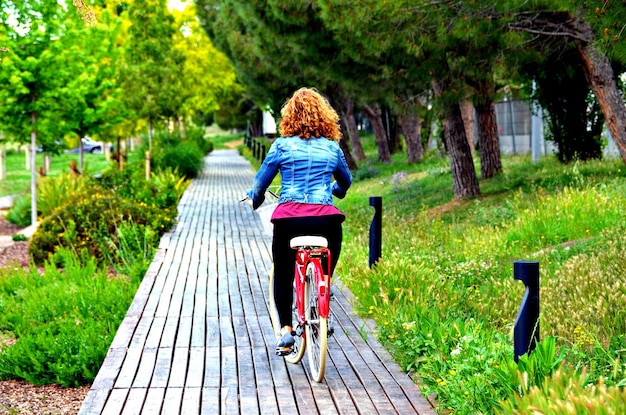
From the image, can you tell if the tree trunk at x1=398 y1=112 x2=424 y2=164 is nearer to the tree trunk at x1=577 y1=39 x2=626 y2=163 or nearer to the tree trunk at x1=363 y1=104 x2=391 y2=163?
the tree trunk at x1=363 y1=104 x2=391 y2=163

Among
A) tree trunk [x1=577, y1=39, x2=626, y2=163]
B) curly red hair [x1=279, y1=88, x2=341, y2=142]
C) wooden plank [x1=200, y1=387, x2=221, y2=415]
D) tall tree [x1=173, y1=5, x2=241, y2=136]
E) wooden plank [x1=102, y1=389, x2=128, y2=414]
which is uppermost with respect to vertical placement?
tall tree [x1=173, y1=5, x2=241, y2=136]

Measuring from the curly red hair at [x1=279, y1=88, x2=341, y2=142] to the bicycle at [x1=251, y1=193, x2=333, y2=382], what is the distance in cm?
70

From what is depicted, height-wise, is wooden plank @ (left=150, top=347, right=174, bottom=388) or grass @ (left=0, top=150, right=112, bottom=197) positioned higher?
grass @ (left=0, top=150, right=112, bottom=197)

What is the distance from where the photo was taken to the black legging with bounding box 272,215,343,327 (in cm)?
630

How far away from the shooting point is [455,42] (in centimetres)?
1288

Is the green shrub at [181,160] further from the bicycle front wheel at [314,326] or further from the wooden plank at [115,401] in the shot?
the wooden plank at [115,401]

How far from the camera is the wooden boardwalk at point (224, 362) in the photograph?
5758mm

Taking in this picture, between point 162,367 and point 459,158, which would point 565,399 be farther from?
point 459,158

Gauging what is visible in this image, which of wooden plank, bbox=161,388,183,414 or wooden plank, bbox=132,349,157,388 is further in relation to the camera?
wooden plank, bbox=132,349,157,388

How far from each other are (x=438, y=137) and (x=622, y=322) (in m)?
24.1

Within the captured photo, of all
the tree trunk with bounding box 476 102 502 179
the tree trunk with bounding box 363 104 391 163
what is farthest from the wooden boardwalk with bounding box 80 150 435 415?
the tree trunk with bounding box 363 104 391 163

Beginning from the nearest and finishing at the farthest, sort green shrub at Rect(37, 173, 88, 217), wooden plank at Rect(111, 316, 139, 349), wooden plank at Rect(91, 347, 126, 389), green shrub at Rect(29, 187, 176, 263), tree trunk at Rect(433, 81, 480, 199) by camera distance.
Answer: wooden plank at Rect(91, 347, 126, 389)
wooden plank at Rect(111, 316, 139, 349)
green shrub at Rect(29, 187, 176, 263)
tree trunk at Rect(433, 81, 480, 199)
green shrub at Rect(37, 173, 88, 217)

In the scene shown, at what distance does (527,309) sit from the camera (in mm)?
5234

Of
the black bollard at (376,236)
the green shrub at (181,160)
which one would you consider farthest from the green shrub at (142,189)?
the green shrub at (181,160)
